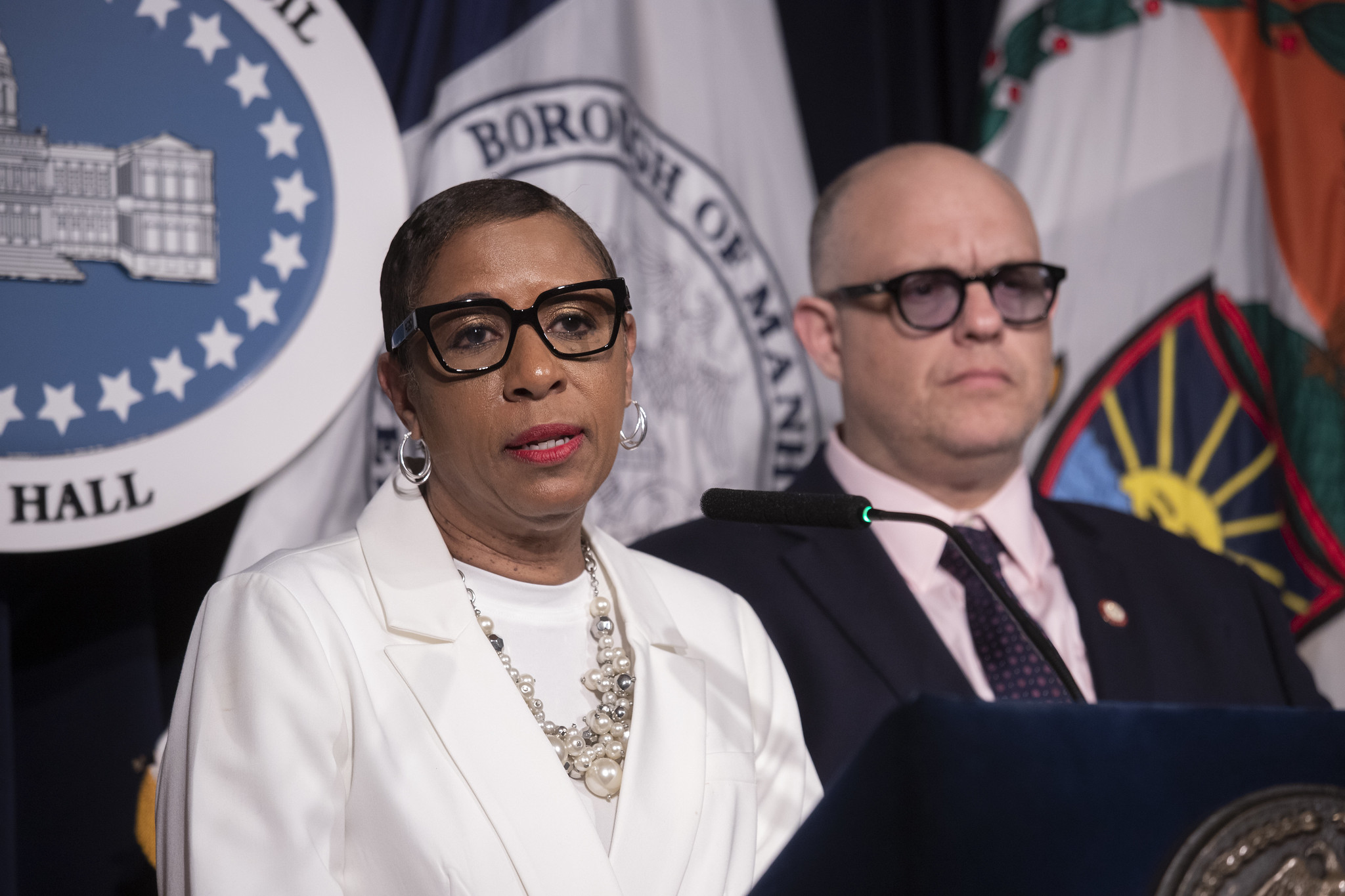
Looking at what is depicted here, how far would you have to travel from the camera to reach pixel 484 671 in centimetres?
126

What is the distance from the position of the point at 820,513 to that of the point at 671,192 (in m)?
1.29

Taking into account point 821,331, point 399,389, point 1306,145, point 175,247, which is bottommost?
point 399,389

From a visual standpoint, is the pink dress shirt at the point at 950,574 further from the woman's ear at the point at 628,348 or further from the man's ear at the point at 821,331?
the woman's ear at the point at 628,348

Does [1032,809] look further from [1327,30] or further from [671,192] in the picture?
[1327,30]

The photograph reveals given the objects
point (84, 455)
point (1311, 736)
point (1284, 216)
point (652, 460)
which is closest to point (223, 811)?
point (84, 455)

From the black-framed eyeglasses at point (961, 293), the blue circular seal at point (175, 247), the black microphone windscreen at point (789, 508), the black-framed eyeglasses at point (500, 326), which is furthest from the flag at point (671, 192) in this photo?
the black microphone windscreen at point (789, 508)

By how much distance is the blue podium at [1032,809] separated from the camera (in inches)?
33.1

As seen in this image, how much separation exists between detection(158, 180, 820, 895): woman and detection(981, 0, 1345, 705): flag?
5.14ft

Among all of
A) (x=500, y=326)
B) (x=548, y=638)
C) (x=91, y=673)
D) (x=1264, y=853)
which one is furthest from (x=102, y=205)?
(x=1264, y=853)

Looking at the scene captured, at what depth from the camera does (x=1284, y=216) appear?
274cm

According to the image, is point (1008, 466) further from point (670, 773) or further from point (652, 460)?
point (670, 773)

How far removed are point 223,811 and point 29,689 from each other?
886 mm

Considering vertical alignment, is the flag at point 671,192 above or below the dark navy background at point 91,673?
above

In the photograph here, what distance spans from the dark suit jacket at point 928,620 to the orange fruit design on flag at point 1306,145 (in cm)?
87
